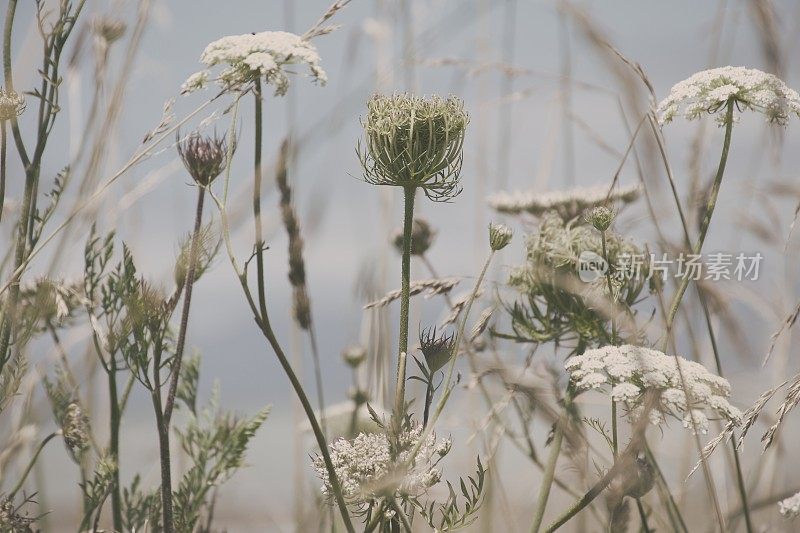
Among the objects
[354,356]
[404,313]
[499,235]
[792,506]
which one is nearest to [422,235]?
[354,356]

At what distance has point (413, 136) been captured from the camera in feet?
4.78

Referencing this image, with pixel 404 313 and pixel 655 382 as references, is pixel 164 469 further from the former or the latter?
pixel 655 382

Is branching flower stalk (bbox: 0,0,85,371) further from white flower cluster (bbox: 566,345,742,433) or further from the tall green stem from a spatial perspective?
white flower cluster (bbox: 566,345,742,433)

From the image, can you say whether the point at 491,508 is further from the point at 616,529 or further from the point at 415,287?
the point at 415,287

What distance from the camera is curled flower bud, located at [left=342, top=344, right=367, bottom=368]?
2426 mm

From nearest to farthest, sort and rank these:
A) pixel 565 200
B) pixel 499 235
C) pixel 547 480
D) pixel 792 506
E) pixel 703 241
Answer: pixel 792 506
pixel 499 235
pixel 547 480
pixel 703 241
pixel 565 200

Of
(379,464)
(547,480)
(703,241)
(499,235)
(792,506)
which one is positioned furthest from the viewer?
(703,241)

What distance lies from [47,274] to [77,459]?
432 mm

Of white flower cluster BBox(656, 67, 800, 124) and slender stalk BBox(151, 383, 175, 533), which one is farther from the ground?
white flower cluster BBox(656, 67, 800, 124)

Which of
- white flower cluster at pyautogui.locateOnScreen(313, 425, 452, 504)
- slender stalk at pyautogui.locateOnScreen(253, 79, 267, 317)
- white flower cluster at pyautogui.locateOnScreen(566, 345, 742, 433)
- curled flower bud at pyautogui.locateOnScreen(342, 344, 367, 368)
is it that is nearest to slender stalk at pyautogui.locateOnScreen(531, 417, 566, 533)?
white flower cluster at pyautogui.locateOnScreen(566, 345, 742, 433)

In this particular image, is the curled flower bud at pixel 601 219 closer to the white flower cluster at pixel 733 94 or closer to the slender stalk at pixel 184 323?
the white flower cluster at pixel 733 94

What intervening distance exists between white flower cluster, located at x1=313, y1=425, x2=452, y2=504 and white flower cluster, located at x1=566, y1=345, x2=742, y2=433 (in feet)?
0.98

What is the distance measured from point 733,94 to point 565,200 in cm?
55

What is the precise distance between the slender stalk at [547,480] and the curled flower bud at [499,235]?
33 cm
